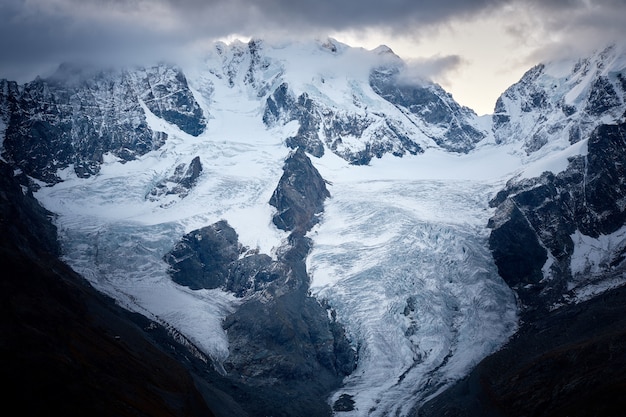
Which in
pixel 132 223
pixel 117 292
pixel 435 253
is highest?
pixel 132 223

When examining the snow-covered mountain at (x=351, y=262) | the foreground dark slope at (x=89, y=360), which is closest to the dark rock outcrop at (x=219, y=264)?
the snow-covered mountain at (x=351, y=262)

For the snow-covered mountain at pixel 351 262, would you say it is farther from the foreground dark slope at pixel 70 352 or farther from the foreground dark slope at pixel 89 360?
the foreground dark slope at pixel 70 352

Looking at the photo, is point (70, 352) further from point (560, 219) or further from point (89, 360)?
point (560, 219)

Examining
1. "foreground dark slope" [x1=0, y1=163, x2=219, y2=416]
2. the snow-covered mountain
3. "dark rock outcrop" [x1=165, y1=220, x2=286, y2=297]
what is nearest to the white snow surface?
the snow-covered mountain

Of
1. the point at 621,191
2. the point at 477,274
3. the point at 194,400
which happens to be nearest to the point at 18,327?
the point at 194,400

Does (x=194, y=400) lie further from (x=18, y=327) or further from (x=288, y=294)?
(x=288, y=294)

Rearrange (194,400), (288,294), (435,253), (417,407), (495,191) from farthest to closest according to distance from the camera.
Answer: (495,191) → (435,253) → (288,294) → (417,407) → (194,400)

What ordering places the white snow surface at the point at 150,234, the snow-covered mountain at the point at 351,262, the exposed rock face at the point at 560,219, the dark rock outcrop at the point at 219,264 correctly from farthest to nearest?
the dark rock outcrop at the point at 219,264
the exposed rock face at the point at 560,219
the white snow surface at the point at 150,234
the snow-covered mountain at the point at 351,262

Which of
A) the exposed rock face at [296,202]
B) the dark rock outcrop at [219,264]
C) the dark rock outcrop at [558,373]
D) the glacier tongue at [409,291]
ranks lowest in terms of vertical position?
the dark rock outcrop at [558,373]
